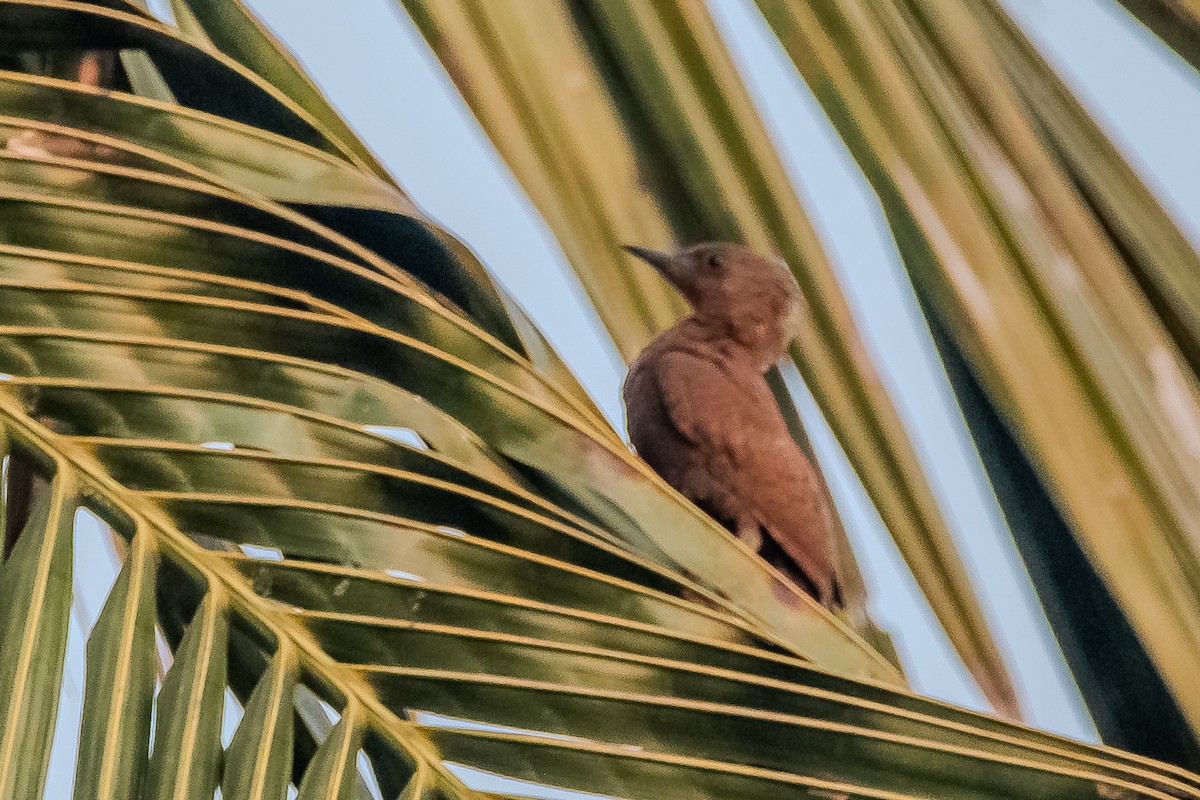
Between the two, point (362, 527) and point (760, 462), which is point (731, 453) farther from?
point (362, 527)

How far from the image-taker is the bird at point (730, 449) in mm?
1487

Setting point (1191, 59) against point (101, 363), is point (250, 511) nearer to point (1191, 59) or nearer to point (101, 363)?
point (101, 363)

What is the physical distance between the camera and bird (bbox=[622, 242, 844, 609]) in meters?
1.49

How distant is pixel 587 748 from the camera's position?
564 mm

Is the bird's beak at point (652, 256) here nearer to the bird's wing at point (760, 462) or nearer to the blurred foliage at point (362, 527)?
the blurred foliage at point (362, 527)

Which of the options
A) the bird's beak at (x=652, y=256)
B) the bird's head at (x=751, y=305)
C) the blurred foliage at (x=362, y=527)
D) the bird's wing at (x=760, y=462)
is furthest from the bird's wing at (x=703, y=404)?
the blurred foliage at (x=362, y=527)

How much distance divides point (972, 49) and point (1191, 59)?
0.12m

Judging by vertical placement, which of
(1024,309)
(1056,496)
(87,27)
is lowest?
(1056,496)

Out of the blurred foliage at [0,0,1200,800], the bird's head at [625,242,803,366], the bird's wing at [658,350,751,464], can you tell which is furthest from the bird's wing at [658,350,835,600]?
the blurred foliage at [0,0,1200,800]

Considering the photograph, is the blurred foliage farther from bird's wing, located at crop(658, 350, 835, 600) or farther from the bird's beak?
bird's wing, located at crop(658, 350, 835, 600)

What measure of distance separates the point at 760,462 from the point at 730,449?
0.04m

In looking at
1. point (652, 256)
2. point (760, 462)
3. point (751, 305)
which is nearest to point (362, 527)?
point (652, 256)

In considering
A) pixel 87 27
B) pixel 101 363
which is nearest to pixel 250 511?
pixel 101 363

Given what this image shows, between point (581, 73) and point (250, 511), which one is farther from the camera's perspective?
point (581, 73)
